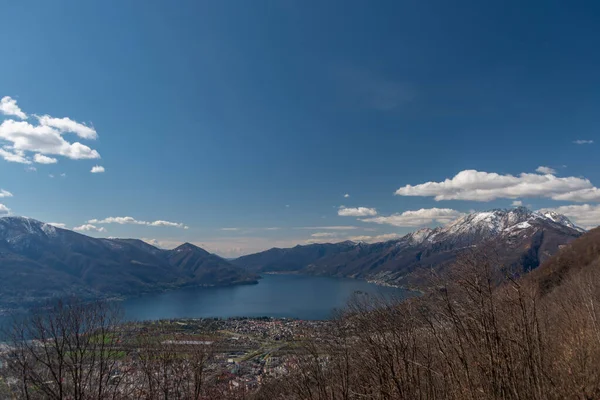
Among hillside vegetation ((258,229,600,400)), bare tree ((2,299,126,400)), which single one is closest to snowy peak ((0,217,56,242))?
bare tree ((2,299,126,400))

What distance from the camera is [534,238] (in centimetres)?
15225

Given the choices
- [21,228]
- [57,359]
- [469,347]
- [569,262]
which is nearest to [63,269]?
[21,228]

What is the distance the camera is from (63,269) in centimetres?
15650

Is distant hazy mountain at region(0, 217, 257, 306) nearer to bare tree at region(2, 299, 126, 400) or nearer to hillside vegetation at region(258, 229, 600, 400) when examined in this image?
bare tree at region(2, 299, 126, 400)

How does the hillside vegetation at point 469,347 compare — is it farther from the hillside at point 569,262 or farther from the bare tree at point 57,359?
the hillside at point 569,262

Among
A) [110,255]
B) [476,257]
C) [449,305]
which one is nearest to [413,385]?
[449,305]

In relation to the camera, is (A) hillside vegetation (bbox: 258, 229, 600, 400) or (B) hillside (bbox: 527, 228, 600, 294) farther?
(B) hillside (bbox: 527, 228, 600, 294)

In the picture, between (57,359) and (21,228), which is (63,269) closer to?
(21,228)

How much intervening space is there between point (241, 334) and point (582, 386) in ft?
210

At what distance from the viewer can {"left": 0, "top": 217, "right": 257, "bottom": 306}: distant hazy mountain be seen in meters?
119

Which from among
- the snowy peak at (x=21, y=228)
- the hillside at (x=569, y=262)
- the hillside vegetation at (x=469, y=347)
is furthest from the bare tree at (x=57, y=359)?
the snowy peak at (x=21, y=228)

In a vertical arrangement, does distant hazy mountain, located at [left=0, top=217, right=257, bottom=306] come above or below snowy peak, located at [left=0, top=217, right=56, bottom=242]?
below

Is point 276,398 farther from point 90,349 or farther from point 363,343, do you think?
point 90,349

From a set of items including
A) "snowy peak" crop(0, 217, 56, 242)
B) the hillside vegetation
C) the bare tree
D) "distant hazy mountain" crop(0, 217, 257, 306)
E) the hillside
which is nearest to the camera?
the hillside vegetation
